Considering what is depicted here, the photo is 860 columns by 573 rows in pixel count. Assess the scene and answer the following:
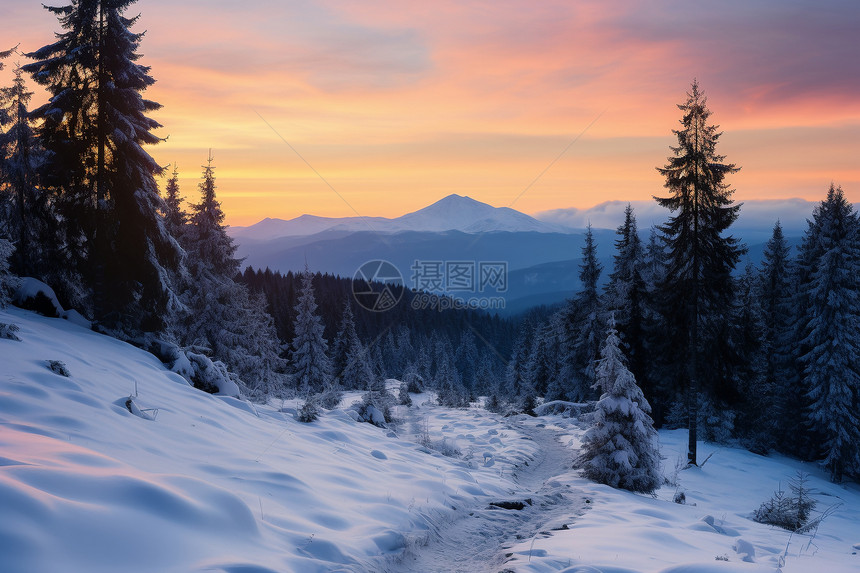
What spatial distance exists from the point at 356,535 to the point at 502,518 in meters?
3.58

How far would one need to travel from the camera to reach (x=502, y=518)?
8812 millimetres

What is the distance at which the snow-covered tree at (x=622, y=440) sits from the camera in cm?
1243

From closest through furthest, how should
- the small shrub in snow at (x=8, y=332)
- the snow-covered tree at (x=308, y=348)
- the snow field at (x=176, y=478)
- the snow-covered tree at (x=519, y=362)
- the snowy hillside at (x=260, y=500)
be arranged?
the snow field at (x=176, y=478)
the snowy hillside at (x=260, y=500)
the small shrub in snow at (x=8, y=332)
the snow-covered tree at (x=308, y=348)
the snow-covered tree at (x=519, y=362)

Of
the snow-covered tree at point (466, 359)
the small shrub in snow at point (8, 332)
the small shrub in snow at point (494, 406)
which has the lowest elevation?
the snow-covered tree at point (466, 359)

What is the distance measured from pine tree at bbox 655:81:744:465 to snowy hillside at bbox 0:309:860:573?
33.5 ft

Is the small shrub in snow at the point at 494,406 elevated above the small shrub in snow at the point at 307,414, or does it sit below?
below

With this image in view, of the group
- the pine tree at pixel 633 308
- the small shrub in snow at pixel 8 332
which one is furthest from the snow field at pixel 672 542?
the pine tree at pixel 633 308

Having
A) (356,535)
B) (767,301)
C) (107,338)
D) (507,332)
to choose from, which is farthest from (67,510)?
(507,332)

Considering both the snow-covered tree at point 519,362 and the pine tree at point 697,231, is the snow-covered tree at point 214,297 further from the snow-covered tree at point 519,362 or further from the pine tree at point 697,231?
the snow-covered tree at point 519,362

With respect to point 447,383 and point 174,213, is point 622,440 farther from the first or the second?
point 447,383

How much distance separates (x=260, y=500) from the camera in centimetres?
633

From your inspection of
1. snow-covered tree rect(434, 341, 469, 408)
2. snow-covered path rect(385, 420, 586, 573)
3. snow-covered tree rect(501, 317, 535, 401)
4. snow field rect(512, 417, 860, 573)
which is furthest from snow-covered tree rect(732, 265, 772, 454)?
snow-covered tree rect(501, 317, 535, 401)

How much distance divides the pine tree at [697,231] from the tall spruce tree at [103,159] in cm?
2099

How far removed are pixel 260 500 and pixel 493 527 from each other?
4.17 m
